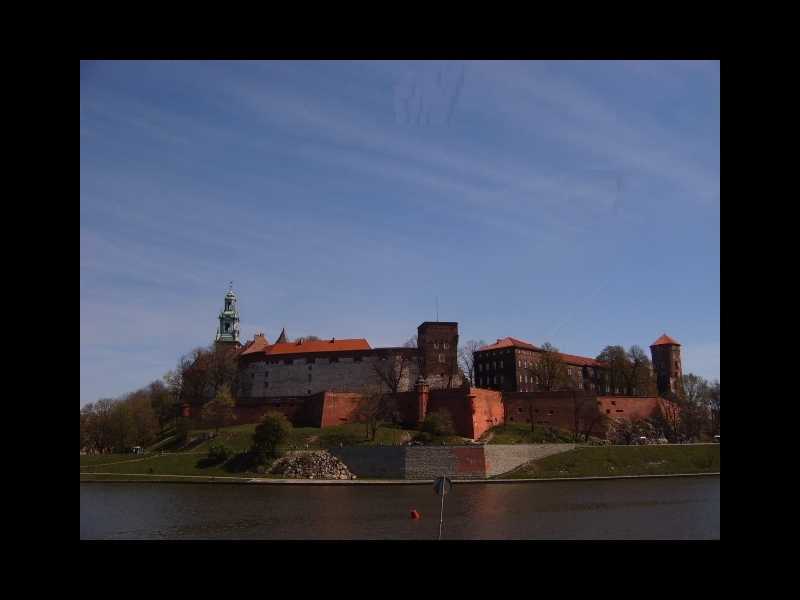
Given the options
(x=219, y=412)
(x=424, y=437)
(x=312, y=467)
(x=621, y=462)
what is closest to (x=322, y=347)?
(x=219, y=412)

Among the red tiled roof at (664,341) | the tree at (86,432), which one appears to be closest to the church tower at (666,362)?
the red tiled roof at (664,341)

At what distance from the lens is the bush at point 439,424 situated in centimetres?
3684

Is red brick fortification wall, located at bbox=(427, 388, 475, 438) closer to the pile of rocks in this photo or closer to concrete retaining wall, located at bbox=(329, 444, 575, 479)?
concrete retaining wall, located at bbox=(329, 444, 575, 479)

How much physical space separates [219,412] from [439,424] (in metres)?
13.6

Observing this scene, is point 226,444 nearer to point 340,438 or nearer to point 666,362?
point 340,438

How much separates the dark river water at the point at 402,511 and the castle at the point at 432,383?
10.0 metres

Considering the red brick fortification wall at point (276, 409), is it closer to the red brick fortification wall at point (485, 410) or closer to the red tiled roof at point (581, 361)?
the red brick fortification wall at point (485, 410)

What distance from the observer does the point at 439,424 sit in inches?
1454

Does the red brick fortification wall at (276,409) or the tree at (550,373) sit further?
A: the tree at (550,373)

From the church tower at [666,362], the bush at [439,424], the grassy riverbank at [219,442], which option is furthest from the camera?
the church tower at [666,362]

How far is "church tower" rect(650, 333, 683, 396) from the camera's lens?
55.1 m

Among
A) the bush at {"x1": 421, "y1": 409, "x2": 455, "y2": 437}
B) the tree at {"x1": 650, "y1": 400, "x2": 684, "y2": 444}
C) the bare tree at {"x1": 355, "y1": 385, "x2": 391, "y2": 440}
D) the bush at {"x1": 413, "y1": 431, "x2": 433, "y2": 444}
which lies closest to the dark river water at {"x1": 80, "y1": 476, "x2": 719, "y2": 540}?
the bush at {"x1": 413, "y1": 431, "x2": 433, "y2": 444}
